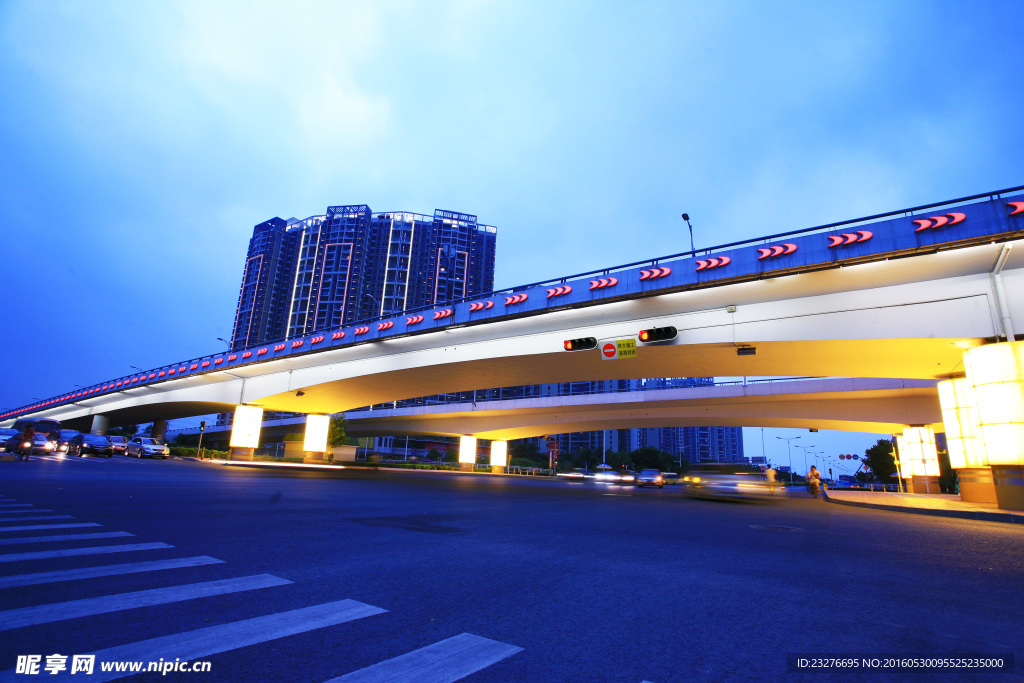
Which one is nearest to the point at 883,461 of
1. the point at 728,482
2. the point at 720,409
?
the point at 720,409

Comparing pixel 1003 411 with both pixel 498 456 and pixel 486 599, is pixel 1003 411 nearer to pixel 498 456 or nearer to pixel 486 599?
pixel 486 599

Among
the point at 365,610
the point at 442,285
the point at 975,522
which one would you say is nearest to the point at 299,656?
the point at 365,610

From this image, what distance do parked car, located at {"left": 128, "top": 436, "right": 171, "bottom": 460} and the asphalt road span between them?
4240 centimetres

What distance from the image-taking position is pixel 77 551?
17.1ft

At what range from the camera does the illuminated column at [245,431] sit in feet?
132

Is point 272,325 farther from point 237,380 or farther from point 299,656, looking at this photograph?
point 299,656

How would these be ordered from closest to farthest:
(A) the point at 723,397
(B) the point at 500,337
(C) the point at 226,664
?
(C) the point at 226,664, (B) the point at 500,337, (A) the point at 723,397

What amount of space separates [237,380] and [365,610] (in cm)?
4305

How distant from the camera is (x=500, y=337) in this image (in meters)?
25.0

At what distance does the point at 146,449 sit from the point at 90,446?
7490 millimetres

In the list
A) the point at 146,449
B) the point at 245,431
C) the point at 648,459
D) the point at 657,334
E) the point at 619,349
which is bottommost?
the point at 146,449

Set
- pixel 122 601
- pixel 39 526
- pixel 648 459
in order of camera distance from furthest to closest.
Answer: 1. pixel 648 459
2. pixel 39 526
3. pixel 122 601

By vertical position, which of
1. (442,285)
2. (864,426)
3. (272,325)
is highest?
(442,285)

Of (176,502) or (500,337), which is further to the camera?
(500,337)
